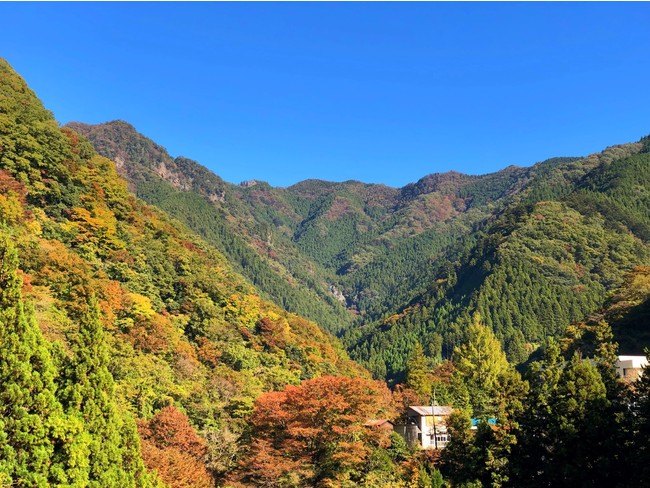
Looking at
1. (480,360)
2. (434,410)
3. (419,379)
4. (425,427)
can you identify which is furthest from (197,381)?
(480,360)

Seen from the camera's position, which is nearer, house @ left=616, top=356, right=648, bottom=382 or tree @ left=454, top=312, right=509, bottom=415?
house @ left=616, top=356, right=648, bottom=382

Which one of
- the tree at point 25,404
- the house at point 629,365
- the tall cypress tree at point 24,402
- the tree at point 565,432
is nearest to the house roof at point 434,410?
the tree at point 565,432

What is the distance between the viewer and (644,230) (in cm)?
12612

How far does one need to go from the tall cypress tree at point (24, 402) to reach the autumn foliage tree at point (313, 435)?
55.7ft

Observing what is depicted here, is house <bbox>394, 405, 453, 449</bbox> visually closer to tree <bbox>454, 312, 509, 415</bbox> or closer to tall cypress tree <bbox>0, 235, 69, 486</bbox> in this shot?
tree <bbox>454, 312, 509, 415</bbox>

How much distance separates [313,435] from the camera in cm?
3081

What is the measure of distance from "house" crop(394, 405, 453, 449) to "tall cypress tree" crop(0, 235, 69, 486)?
33.5 metres

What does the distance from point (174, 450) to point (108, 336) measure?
10.9 metres

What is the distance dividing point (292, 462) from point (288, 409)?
11.1 feet

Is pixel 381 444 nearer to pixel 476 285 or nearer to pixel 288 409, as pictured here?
pixel 288 409

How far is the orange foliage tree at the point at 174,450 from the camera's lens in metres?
23.2

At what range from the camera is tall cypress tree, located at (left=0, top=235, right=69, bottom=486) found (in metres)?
13.5

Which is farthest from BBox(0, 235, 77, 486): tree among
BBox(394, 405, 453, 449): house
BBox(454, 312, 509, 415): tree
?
BBox(454, 312, 509, 415): tree

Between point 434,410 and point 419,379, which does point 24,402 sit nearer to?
point 434,410
